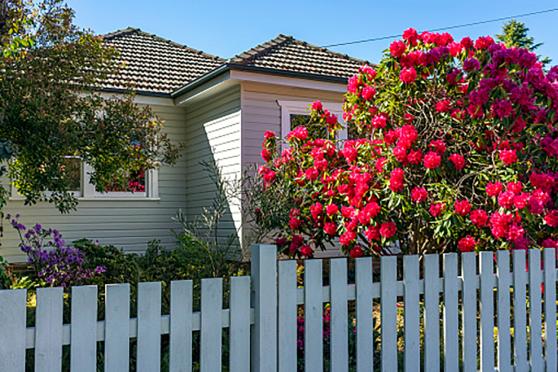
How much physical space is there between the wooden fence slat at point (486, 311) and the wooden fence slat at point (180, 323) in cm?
177

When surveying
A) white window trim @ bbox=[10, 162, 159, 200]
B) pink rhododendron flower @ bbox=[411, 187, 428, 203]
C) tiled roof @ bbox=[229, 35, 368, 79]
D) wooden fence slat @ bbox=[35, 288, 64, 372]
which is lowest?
wooden fence slat @ bbox=[35, 288, 64, 372]

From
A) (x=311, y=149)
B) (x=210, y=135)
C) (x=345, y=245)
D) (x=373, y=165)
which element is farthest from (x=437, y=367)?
(x=210, y=135)

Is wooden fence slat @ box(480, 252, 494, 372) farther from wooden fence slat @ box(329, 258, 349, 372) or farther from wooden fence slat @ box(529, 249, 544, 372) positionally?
wooden fence slat @ box(329, 258, 349, 372)

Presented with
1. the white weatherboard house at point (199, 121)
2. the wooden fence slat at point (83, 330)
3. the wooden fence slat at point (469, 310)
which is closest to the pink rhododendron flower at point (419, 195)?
the wooden fence slat at point (469, 310)

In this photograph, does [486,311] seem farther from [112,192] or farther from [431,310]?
[112,192]

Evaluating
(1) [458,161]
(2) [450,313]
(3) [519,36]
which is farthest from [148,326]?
(3) [519,36]

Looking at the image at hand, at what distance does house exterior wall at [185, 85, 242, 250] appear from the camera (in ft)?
31.0

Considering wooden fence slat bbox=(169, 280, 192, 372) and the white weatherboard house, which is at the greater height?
the white weatherboard house

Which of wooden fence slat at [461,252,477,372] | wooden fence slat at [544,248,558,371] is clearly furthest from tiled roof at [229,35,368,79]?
wooden fence slat at [461,252,477,372]

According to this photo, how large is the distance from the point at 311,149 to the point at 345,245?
1.45 m

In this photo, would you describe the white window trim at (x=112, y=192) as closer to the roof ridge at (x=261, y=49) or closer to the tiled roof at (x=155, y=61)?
the tiled roof at (x=155, y=61)

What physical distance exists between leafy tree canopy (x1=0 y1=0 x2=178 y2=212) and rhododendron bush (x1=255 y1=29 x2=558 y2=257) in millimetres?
2188

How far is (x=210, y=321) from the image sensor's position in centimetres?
246

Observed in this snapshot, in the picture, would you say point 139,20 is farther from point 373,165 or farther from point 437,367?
point 437,367
